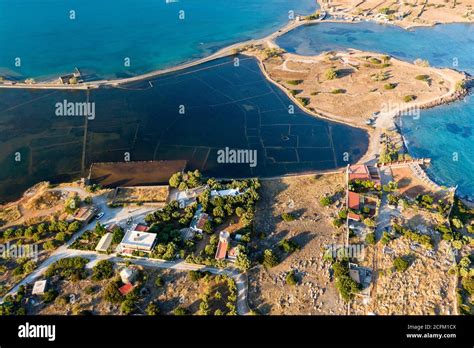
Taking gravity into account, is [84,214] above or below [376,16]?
below

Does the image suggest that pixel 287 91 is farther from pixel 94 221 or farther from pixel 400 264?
pixel 94 221

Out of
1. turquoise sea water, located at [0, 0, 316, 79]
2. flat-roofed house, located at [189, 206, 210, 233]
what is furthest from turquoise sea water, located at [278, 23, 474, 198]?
flat-roofed house, located at [189, 206, 210, 233]

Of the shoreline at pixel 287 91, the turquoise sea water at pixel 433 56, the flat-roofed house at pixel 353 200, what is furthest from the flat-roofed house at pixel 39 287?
the turquoise sea water at pixel 433 56

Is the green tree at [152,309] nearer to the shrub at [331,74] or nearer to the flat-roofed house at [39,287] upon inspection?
the flat-roofed house at [39,287]

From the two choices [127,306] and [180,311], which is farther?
[127,306]

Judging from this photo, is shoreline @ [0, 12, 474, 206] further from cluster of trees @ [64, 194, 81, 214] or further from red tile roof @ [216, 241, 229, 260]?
cluster of trees @ [64, 194, 81, 214]

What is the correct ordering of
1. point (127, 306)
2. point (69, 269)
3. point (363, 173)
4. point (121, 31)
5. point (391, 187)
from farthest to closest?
point (121, 31) → point (363, 173) → point (391, 187) → point (69, 269) → point (127, 306)

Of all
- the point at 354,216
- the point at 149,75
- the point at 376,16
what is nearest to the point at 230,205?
the point at 354,216
